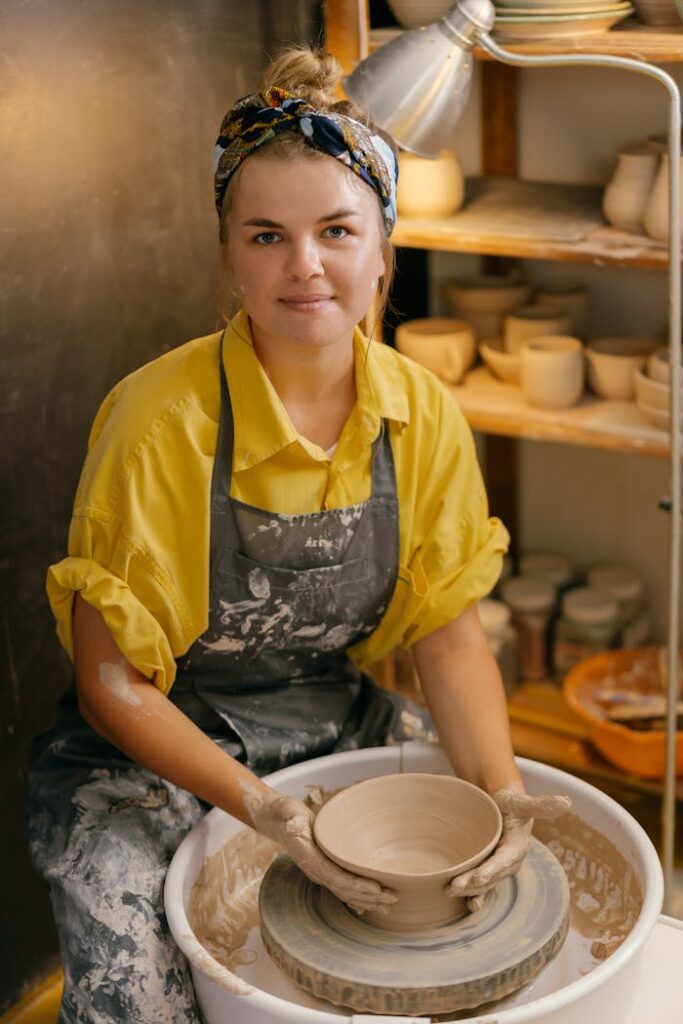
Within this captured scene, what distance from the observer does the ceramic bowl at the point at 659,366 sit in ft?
8.26

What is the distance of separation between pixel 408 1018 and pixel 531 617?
64.0 inches

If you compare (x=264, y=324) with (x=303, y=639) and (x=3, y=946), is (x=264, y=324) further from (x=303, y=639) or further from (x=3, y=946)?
(x=3, y=946)

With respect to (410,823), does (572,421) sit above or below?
above

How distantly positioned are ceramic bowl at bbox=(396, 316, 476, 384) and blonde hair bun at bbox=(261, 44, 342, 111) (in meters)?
A: 1.03

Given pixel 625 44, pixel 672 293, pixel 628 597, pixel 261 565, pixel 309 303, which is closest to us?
pixel 309 303

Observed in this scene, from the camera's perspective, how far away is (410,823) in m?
1.72

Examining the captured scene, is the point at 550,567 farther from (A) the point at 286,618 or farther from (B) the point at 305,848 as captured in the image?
(B) the point at 305,848

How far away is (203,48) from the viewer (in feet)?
7.59

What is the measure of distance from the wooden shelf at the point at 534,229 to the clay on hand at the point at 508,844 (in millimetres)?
1104

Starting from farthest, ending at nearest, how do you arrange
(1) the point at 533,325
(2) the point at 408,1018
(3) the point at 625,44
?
(1) the point at 533,325 < (3) the point at 625,44 < (2) the point at 408,1018

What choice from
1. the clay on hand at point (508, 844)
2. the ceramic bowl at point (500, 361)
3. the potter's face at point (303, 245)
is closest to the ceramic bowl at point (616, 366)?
the ceramic bowl at point (500, 361)

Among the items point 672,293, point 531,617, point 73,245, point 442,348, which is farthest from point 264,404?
point 531,617

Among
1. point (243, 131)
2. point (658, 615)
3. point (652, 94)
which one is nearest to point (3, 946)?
point (243, 131)

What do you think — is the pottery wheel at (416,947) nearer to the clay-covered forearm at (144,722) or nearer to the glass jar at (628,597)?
the clay-covered forearm at (144,722)
